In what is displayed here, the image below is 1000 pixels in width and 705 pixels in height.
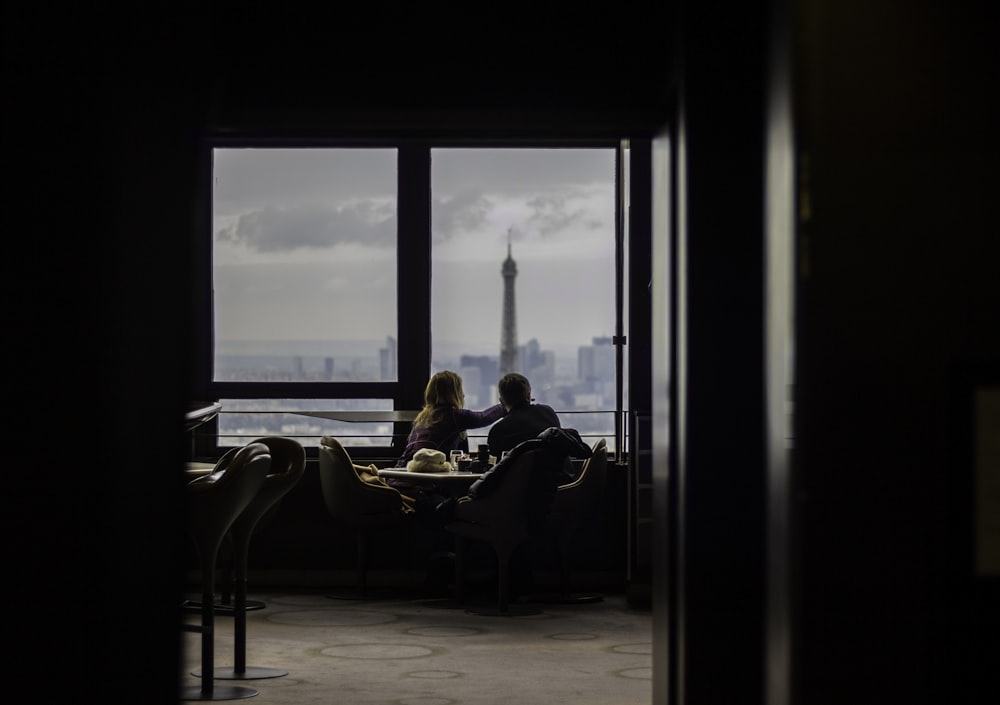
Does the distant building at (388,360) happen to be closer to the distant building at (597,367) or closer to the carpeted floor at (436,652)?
the distant building at (597,367)

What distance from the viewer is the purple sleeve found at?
7895 millimetres

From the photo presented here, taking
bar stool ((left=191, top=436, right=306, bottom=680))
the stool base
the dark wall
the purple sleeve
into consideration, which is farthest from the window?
the dark wall

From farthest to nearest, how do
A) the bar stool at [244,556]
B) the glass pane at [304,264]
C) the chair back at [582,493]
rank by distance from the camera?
the glass pane at [304,264] < the chair back at [582,493] < the bar stool at [244,556]

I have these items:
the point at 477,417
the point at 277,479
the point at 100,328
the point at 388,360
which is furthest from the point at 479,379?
the point at 100,328

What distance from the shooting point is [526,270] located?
365 inches

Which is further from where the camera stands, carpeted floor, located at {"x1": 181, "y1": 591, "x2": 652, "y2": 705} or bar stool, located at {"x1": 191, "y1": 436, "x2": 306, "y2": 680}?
bar stool, located at {"x1": 191, "y1": 436, "x2": 306, "y2": 680}

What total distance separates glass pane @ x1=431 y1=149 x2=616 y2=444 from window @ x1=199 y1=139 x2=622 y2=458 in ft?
0.03

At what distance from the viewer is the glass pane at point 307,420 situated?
8.56 meters

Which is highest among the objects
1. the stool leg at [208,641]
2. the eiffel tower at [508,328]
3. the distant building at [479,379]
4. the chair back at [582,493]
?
the eiffel tower at [508,328]

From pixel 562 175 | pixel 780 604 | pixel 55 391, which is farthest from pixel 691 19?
pixel 562 175

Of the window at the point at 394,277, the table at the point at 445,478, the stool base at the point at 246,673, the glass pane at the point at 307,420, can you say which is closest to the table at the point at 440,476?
the table at the point at 445,478

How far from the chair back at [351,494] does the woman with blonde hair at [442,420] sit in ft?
1.21

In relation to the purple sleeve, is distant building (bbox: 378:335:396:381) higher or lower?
higher

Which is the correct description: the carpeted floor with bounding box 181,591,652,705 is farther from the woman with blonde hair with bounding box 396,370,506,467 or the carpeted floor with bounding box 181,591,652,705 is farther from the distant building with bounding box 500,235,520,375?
the distant building with bounding box 500,235,520,375
